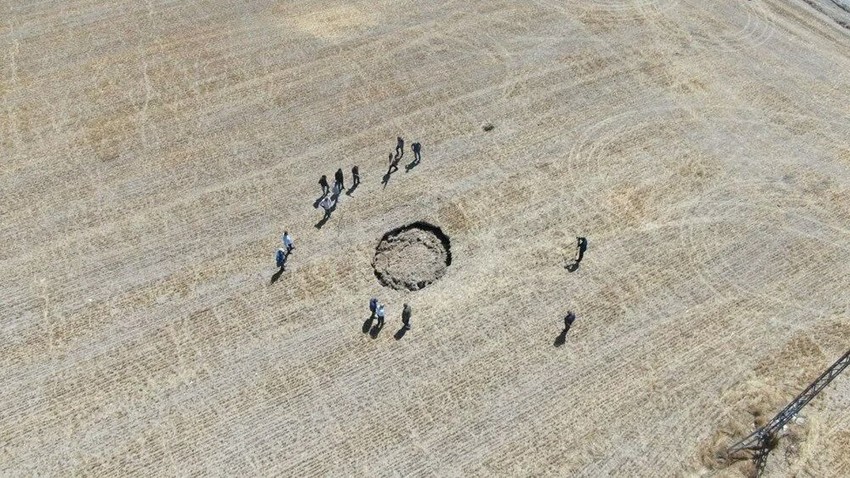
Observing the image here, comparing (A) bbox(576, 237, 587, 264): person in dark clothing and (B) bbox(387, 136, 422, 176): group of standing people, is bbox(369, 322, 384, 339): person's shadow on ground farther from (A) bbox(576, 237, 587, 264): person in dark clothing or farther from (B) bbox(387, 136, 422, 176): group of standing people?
(A) bbox(576, 237, 587, 264): person in dark clothing

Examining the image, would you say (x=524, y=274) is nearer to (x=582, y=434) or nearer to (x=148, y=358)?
(x=582, y=434)

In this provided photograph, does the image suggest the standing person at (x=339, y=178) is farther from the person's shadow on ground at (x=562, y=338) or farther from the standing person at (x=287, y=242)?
the person's shadow on ground at (x=562, y=338)

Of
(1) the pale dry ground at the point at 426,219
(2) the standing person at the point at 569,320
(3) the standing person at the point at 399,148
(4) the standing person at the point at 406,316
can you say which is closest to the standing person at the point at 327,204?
(1) the pale dry ground at the point at 426,219

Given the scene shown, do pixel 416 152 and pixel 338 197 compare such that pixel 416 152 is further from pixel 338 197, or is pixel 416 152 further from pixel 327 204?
pixel 327 204

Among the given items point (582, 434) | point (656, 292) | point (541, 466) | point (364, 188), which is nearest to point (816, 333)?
point (656, 292)

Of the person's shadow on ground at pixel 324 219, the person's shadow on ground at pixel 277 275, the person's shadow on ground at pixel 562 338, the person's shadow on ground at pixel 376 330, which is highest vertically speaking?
the person's shadow on ground at pixel 324 219

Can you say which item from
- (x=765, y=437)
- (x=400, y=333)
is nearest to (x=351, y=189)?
(x=400, y=333)
